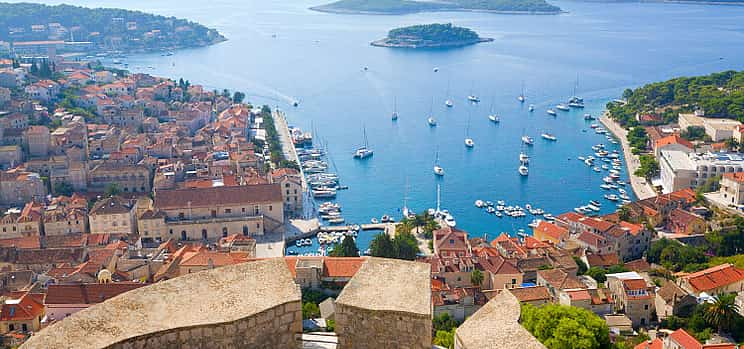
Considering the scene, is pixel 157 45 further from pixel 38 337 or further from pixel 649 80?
pixel 38 337

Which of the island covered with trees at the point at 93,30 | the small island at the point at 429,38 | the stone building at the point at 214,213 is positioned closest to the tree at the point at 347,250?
the stone building at the point at 214,213

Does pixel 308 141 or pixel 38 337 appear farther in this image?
pixel 308 141

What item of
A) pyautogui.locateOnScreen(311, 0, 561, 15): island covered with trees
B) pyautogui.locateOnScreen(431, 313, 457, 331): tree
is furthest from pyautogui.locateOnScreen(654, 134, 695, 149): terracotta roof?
pyautogui.locateOnScreen(311, 0, 561, 15): island covered with trees

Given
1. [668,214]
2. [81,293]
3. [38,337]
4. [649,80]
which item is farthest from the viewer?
[649,80]

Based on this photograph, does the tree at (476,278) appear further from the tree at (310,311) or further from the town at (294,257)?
the tree at (310,311)

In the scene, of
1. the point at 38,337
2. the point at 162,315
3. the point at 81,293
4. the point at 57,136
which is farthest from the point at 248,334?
the point at 57,136

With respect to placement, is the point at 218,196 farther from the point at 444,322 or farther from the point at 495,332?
the point at 495,332

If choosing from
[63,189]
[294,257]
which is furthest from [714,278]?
[63,189]
